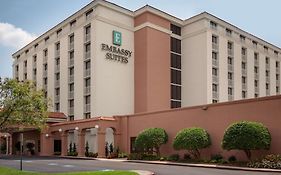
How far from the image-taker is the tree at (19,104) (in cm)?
2489

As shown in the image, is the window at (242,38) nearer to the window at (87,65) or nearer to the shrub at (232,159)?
the window at (87,65)

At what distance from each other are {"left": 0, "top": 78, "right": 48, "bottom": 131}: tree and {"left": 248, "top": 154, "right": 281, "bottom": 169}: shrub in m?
14.2

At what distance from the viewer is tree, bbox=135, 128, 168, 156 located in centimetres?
3403

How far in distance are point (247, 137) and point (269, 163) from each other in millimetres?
2191

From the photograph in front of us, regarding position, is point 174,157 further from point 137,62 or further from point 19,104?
point 137,62

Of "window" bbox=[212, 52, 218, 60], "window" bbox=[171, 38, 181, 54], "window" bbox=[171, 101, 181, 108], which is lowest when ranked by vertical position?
"window" bbox=[171, 101, 181, 108]

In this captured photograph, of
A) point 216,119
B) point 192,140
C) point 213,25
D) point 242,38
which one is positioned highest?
point 213,25

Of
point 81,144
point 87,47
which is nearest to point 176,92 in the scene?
point 87,47

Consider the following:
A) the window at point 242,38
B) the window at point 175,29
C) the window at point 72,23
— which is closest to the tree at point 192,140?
the window at point 72,23

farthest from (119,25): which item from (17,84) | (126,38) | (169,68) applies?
(17,84)

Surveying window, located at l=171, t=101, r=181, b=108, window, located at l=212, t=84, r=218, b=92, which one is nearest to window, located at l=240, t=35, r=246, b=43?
window, located at l=212, t=84, r=218, b=92

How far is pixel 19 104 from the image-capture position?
2486 cm

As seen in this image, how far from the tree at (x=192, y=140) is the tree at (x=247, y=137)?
10.1 feet

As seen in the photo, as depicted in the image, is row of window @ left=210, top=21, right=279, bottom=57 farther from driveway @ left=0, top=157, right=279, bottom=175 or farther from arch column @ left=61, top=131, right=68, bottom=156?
driveway @ left=0, top=157, right=279, bottom=175
